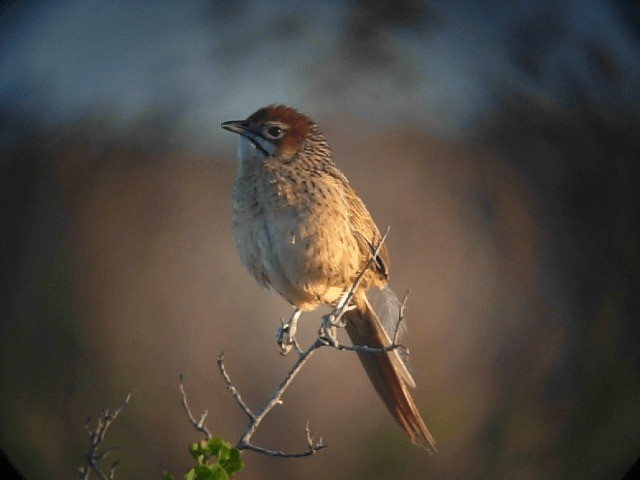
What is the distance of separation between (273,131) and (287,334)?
0.89 metres

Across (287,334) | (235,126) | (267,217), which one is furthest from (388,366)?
(235,126)

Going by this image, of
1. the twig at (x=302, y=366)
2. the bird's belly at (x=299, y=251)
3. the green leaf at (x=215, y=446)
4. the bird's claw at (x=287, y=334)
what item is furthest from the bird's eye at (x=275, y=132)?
the green leaf at (x=215, y=446)

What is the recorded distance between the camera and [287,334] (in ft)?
13.3

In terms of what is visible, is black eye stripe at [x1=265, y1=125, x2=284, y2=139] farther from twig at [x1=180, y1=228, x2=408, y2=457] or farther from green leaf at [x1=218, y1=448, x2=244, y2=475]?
green leaf at [x1=218, y1=448, x2=244, y2=475]

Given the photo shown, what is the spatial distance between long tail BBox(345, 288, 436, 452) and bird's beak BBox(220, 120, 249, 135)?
0.96 meters

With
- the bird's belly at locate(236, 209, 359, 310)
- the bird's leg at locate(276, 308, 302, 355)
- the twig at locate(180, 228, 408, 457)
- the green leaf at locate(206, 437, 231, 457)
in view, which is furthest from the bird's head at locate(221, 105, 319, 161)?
the green leaf at locate(206, 437, 231, 457)

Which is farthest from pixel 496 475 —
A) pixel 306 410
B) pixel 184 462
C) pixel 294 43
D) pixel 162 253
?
pixel 294 43

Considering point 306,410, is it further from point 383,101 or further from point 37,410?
point 383,101

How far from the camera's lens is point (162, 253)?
3938 millimetres

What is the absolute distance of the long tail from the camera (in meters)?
3.95

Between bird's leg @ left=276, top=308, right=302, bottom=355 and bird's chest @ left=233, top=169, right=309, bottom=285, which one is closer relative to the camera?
bird's chest @ left=233, top=169, right=309, bottom=285

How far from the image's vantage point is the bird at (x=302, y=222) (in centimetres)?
375

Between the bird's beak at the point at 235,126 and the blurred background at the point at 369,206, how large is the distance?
0.08 ft

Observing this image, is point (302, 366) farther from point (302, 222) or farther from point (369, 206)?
point (369, 206)
